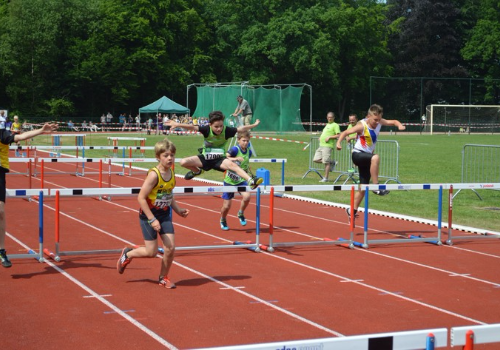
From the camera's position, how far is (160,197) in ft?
26.5

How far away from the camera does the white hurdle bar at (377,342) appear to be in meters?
3.38

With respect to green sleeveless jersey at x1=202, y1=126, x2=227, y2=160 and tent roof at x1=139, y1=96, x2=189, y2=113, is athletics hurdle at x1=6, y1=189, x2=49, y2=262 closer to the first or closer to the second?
green sleeveless jersey at x1=202, y1=126, x2=227, y2=160

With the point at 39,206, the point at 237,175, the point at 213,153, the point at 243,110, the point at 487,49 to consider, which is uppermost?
the point at 487,49

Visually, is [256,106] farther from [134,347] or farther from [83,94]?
[134,347]

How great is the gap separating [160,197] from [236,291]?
52.2 inches

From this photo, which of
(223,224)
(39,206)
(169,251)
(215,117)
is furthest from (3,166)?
(223,224)

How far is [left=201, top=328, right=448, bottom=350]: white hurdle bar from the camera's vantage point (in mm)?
3379

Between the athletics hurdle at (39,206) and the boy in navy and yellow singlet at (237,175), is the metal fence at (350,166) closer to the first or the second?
the boy in navy and yellow singlet at (237,175)

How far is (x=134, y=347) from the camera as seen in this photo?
6180 millimetres

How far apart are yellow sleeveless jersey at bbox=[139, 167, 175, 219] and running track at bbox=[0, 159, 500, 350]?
0.87 m

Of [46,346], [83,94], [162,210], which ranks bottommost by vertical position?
[46,346]

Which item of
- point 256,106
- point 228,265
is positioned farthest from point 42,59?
point 228,265

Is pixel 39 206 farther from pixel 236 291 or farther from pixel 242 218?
pixel 242 218

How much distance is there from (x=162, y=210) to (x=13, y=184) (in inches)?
506
